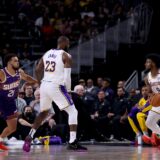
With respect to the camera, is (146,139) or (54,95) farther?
(146,139)

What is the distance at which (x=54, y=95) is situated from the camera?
1399cm

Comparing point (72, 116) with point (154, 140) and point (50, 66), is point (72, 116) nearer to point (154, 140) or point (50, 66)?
point (50, 66)

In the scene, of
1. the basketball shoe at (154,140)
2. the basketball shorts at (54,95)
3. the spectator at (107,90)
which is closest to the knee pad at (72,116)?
the basketball shorts at (54,95)

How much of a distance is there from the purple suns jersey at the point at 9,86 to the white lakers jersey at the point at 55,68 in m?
0.61

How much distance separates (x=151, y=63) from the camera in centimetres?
1546

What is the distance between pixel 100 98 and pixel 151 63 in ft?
13.7

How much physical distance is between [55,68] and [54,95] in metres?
0.55

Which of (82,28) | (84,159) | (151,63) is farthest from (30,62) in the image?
(84,159)

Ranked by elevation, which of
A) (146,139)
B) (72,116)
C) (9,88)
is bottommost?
(146,139)

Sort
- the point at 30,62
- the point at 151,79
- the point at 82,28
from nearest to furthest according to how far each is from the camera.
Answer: the point at 151,79, the point at 30,62, the point at 82,28

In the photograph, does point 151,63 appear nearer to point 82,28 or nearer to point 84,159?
point 84,159

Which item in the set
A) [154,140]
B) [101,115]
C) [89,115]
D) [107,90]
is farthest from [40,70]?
[107,90]

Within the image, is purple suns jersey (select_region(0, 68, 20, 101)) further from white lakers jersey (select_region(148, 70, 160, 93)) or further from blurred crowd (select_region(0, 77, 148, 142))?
blurred crowd (select_region(0, 77, 148, 142))

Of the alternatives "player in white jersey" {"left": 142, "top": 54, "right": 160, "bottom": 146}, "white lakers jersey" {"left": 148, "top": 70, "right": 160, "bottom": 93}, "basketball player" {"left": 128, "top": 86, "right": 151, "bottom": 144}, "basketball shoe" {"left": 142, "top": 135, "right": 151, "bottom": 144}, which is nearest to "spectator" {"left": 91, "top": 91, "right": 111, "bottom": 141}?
"basketball player" {"left": 128, "top": 86, "right": 151, "bottom": 144}
